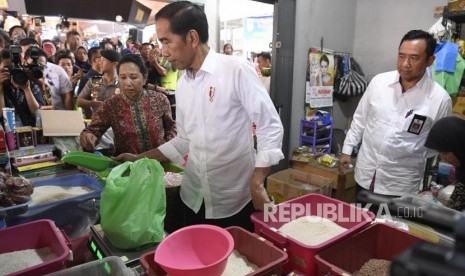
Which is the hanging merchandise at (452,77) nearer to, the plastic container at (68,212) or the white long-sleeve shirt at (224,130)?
the white long-sleeve shirt at (224,130)

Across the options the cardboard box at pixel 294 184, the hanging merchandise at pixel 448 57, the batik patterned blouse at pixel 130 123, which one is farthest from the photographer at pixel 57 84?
the hanging merchandise at pixel 448 57

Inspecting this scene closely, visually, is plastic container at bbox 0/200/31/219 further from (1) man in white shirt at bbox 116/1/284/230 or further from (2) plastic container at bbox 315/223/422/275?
(2) plastic container at bbox 315/223/422/275

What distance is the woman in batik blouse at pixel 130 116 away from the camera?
2025 millimetres

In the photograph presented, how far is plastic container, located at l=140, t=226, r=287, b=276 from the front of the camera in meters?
0.88

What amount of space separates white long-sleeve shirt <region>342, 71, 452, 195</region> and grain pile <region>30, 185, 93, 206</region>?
1645 mm

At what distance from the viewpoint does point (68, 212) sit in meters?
1.32

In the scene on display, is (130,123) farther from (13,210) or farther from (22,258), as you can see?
(22,258)

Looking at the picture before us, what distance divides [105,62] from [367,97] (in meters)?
2.25

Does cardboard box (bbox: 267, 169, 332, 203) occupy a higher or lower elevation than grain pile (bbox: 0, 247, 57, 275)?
lower

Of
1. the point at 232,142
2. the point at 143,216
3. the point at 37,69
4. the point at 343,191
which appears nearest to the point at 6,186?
the point at 143,216

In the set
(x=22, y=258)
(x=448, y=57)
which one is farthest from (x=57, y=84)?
(x=448, y=57)

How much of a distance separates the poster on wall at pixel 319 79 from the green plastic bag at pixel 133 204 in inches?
120

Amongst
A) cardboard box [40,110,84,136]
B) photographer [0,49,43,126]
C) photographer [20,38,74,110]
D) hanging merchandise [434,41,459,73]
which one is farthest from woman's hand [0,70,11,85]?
hanging merchandise [434,41,459,73]

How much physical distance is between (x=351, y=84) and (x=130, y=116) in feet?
9.85
